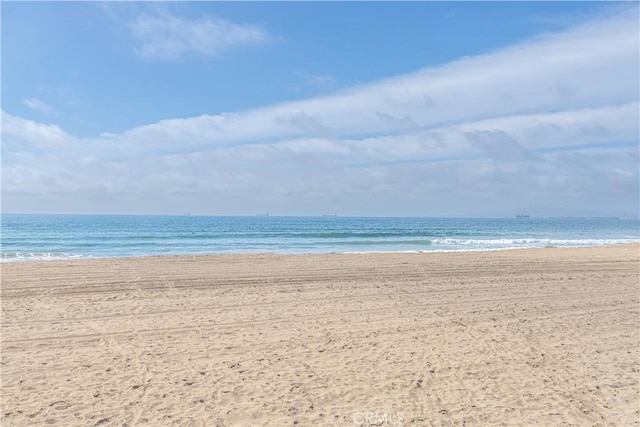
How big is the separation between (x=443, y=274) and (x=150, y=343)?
10.3m

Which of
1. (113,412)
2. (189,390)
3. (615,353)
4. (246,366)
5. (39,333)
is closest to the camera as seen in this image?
(113,412)

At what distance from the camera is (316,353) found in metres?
6.55

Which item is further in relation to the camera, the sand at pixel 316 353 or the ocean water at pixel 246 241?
the ocean water at pixel 246 241

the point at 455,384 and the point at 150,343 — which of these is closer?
the point at 455,384

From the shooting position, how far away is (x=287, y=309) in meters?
9.38

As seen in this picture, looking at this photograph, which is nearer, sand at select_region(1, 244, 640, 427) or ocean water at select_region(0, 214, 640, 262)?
sand at select_region(1, 244, 640, 427)

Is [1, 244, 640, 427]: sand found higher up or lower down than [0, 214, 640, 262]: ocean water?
higher up

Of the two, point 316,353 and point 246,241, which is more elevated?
point 316,353

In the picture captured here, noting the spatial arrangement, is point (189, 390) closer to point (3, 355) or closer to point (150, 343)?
point (150, 343)

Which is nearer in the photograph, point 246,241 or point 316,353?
point 316,353

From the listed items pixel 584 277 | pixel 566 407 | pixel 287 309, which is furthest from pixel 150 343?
pixel 584 277

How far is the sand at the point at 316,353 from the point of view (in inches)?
188

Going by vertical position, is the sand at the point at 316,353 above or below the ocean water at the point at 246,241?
above

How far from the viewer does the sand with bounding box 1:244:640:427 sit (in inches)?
188
